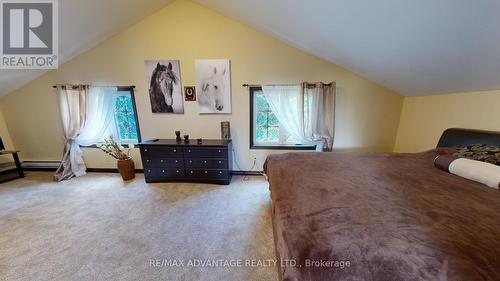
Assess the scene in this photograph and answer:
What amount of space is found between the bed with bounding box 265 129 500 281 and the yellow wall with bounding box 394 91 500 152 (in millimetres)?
924

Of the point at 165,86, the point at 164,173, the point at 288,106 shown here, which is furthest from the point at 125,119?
the point at 288,106

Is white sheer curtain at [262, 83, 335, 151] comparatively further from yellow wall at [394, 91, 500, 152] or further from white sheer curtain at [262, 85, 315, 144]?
yellow wall at [394, 91, 500, 152]

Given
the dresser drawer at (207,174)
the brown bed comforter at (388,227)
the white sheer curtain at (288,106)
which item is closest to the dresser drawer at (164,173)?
the dresser drawer at (207,174)

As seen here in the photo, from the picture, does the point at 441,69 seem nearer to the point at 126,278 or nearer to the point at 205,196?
the point at 205,196

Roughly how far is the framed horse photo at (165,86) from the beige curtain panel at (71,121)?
113 centimetres

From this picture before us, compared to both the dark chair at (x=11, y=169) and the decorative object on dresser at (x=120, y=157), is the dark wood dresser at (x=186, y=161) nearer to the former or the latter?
the decorative object on dresser at (x=120, y=157)

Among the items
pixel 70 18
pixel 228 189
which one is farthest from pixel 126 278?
pixel 70 18

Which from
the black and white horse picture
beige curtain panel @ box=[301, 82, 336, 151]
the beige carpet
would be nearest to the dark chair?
the beige carpet

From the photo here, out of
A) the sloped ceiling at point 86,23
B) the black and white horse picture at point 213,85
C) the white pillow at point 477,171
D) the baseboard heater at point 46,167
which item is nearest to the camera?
the white pillow at point 477,171

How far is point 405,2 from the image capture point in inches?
48.1

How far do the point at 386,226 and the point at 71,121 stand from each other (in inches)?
179

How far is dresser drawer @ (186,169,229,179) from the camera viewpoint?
306 centimetres

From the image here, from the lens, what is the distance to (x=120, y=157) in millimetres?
3293

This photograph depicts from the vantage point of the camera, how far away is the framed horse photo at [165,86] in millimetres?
3156
